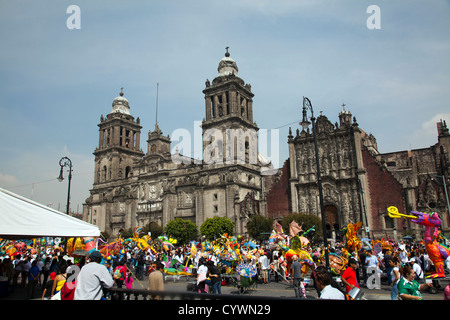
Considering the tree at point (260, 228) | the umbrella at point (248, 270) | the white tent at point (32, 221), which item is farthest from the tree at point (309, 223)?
the white tent at point (32, 221)

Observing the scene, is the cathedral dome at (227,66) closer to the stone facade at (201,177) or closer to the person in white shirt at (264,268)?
the stone facade at (201,177)

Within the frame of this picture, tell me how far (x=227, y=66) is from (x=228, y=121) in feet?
42.8

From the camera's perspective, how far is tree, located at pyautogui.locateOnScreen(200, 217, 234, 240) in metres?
47.8

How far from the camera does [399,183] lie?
1602 inches

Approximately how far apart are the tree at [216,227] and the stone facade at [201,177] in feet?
9.81

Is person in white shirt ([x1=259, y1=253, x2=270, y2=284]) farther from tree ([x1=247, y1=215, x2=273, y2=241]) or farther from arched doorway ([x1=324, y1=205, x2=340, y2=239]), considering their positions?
arched doorway ([x1=324, y1=205, x2=340, y2=239])

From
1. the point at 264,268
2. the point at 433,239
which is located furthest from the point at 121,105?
the point at 433,239

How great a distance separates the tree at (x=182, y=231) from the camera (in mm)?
52062

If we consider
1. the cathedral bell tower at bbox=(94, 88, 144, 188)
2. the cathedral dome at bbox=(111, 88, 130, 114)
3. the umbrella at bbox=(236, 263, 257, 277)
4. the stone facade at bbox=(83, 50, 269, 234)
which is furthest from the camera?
the cathedral dome at bbox=(111, 88, 130, 114)

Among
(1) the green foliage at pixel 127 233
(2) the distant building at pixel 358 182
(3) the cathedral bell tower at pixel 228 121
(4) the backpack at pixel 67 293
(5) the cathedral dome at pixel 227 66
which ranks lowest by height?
(4) the backpack at pixel 67 293

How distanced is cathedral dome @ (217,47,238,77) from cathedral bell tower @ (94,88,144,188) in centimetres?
3181

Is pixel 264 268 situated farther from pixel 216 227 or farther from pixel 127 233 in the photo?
pixel 127 233

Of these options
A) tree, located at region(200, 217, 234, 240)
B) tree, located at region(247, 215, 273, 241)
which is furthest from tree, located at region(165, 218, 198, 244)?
tree, located at region(247, 215, 273, 241)
